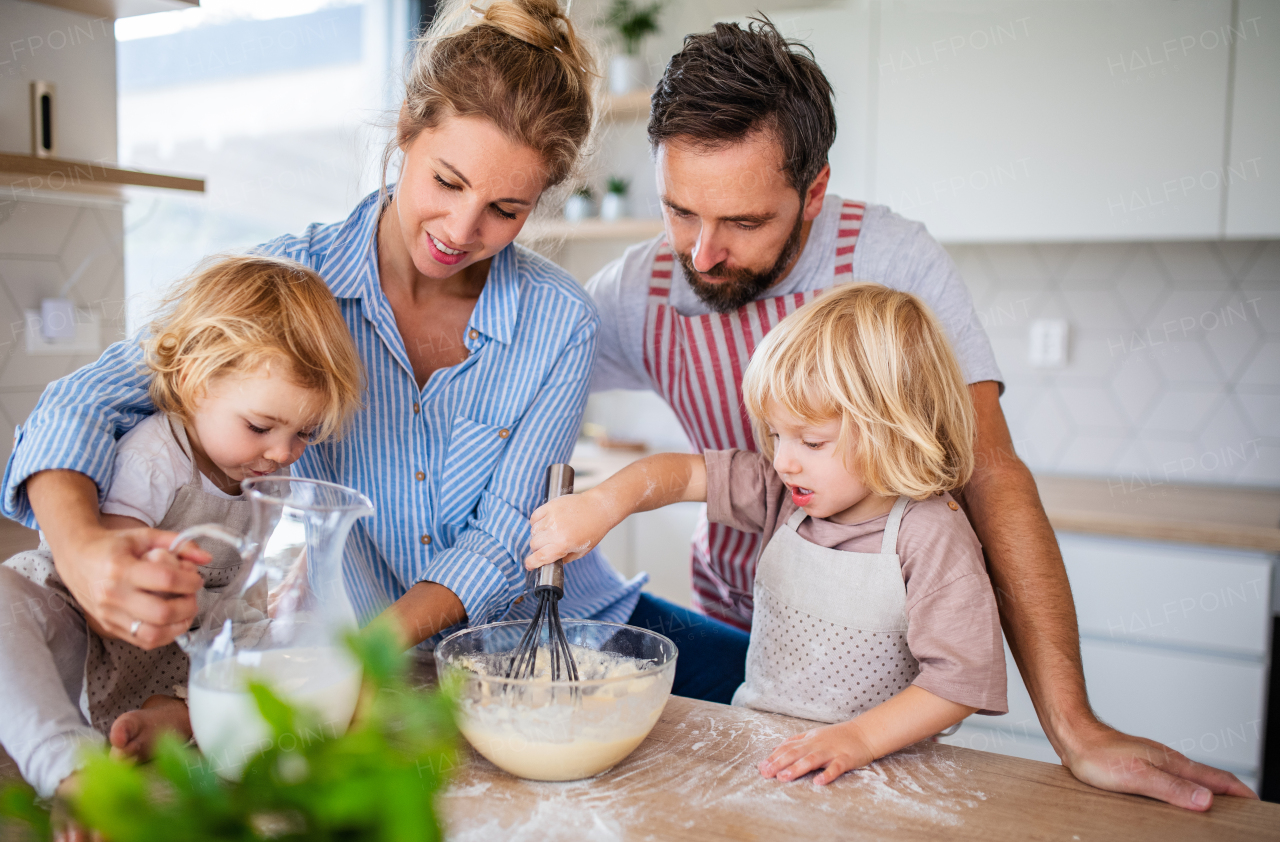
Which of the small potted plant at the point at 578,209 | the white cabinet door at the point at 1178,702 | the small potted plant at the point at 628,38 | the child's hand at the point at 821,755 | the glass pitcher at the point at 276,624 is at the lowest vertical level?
the white cabinet door at the point at 1178,702

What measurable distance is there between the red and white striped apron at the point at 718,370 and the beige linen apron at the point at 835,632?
275mm

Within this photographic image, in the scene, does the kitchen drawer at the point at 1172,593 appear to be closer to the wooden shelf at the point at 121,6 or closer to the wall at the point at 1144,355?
the wall at the point at 1144,355

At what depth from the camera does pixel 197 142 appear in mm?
2391

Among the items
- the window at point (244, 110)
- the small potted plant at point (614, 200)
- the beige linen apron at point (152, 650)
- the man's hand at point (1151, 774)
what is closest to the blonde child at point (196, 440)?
the beige linen apron at point (152, 650)

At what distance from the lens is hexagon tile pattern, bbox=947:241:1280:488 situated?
251 centimetres

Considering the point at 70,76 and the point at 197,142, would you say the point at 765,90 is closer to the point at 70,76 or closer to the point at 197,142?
the point at 70,76

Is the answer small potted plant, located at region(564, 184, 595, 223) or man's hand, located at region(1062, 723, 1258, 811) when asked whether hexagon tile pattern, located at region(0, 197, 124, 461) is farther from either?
man's hand, located at region(1062, 723, 1258, 811)

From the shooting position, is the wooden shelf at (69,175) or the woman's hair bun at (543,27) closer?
the woman's hair bun at (543,27)

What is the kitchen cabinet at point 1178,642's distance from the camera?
6.81ft

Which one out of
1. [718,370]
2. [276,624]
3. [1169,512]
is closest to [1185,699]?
[1169,512]

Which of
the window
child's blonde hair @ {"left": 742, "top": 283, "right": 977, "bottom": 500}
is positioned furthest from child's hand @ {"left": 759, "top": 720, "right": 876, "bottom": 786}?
the window

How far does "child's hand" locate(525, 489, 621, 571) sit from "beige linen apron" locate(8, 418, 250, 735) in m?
0.32

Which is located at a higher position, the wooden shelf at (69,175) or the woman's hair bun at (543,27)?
the woman's hair bun at (543,27)

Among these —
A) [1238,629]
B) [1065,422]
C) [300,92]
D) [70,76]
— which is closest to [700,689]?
[1238,629]
